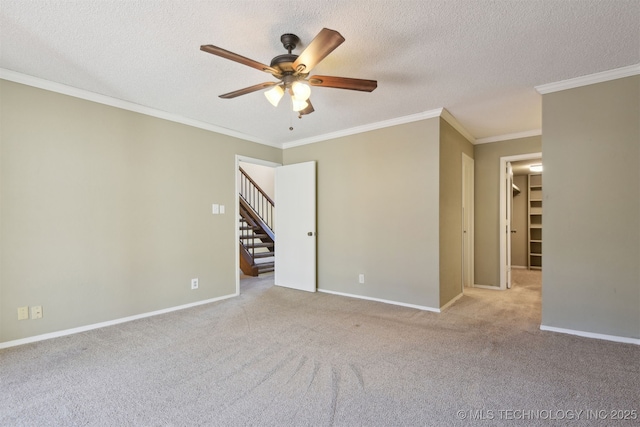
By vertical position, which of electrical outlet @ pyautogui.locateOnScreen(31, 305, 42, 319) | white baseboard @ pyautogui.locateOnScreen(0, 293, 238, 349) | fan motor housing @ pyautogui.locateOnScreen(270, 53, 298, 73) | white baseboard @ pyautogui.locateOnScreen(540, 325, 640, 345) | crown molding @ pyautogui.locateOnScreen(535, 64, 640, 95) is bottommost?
white baseboard @ pyautogui.locateOnScreen(0, 293, 238, 349)

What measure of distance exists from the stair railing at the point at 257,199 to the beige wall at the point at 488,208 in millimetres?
4621

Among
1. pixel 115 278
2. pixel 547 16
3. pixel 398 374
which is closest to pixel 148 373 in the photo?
pixel 115 278

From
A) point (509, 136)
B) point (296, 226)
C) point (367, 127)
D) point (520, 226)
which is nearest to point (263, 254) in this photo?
point (296, 226)

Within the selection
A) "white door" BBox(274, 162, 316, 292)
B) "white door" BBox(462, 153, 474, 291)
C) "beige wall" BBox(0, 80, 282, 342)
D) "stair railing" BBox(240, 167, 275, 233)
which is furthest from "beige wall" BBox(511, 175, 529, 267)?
"beige wall" BBox(0, 80, 282, 342)

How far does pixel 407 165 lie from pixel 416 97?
0.87 metres

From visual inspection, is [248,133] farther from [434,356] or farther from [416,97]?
[434,356]

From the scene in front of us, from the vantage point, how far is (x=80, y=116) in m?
3.01

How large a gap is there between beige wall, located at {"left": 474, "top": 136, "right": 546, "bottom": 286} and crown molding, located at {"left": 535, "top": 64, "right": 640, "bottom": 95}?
72.5 inches

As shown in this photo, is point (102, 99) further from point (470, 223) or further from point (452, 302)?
point (470, 223)

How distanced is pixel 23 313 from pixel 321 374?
104 inches

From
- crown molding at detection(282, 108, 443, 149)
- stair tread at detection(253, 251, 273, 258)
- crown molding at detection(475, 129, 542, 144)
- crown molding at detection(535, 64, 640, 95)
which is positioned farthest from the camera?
stair tread at detection(253, 251, 273, 258)

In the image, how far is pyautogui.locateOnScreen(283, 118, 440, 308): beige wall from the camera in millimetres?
3656

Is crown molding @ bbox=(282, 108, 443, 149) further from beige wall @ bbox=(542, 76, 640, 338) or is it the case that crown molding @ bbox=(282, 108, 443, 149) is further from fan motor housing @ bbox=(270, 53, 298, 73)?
fan motor housing @ bbox=(270, 53, 298, 73)

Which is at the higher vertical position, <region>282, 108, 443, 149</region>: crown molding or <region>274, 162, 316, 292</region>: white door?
<region>282, 108, 443, 149</region>: crown molding
